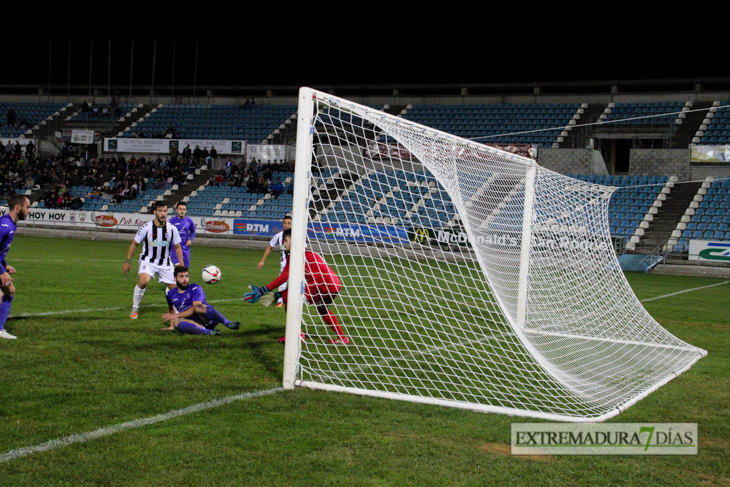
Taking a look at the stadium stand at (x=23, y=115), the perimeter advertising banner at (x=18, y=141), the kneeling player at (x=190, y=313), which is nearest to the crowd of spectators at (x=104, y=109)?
the stadium stand at (x=23, y=115)

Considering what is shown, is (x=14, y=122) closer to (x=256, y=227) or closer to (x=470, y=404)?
(x=256, y=227)

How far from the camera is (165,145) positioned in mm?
40156

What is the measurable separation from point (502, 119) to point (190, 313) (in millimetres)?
32012

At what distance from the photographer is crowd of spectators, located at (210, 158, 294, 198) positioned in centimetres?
3403

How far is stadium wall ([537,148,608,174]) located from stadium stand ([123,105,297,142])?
1641 centimetres

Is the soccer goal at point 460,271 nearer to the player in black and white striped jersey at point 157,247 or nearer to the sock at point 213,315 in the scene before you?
the sock at point 213,315

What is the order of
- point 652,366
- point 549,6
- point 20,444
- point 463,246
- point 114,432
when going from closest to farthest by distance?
point 20,444, point 114,432, point 463,246, point 652,366, point 549,6

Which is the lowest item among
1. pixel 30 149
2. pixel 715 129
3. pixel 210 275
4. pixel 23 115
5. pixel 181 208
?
pixel 210 275

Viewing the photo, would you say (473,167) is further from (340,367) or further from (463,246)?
(340,367)

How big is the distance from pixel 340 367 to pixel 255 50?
132 ft

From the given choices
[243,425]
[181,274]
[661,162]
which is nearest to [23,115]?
[661,162]

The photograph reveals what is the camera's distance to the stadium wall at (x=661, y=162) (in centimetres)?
3153

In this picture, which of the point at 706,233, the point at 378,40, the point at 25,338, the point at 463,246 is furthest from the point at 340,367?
the point at 378,40

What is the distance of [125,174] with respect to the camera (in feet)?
123
